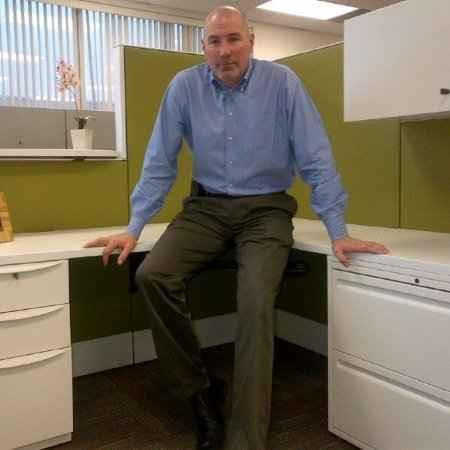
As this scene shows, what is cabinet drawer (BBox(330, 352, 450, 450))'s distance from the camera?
1.44 metres

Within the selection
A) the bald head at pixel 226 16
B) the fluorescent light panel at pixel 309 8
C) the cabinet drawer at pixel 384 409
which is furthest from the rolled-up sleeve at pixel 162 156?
the fluorescent light panel at pixel 309 8

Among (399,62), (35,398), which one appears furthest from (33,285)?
(399,62)

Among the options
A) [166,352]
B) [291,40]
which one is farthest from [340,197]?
[291,40]

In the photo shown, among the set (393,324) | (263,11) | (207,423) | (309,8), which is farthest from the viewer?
(263,11)

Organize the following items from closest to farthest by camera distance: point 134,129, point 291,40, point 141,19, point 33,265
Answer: point 33,265, point 134,129, point 141,19, point 291,40

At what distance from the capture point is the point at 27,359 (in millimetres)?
1655

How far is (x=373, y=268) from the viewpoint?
1.57 m

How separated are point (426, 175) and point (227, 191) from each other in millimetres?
742

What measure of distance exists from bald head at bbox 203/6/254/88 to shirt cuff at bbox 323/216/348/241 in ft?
1.94

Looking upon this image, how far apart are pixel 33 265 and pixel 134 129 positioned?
95 centimetres

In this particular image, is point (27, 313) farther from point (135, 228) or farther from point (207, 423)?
point (207, 423)

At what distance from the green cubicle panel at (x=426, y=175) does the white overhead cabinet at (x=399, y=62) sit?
0.27 meters

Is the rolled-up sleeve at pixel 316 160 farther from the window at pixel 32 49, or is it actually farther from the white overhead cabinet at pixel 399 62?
the window at pixel 32 49

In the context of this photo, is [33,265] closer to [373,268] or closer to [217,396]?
[217,396]
